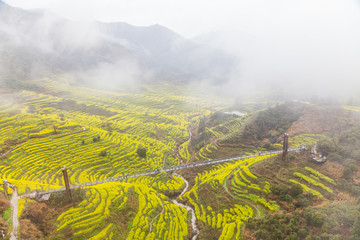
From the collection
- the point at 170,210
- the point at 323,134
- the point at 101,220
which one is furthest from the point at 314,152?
the point at 101,220

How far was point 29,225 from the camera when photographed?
39.4m

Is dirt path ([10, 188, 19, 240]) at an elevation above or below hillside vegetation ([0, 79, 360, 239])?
above

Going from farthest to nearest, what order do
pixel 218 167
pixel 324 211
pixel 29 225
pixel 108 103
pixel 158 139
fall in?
pixel 108 103 < pixel 158 139 < pixel 218 167 < pixel 324 211 < pixel 29 225

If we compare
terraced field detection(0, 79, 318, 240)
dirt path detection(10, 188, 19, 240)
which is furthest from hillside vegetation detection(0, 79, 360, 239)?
dirt path detection(10, 188, 19, 240)

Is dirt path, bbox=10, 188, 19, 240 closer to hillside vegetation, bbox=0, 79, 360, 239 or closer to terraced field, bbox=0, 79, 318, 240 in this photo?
hillside vegetation, bbox=0, 79, 360, 239

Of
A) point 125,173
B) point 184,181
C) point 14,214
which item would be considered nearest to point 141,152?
point 125,173

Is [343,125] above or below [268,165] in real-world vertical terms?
above

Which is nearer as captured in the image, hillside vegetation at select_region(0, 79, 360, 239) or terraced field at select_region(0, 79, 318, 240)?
hillside vegetation at select_region(0, 79, 360, 239)

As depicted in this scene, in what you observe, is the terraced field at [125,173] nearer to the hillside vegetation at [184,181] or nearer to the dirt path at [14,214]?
the hillside vegetation at [184,181]

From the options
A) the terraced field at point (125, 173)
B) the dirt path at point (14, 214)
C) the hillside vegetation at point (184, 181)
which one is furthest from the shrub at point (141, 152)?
the dirt path at point (14, 214)

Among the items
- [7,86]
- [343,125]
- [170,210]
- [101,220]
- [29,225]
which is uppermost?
[7,86]

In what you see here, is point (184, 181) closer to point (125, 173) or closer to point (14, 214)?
point (125, 173)

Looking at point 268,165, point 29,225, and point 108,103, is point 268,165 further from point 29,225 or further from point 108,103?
point 108,103

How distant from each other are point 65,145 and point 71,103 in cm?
8255
